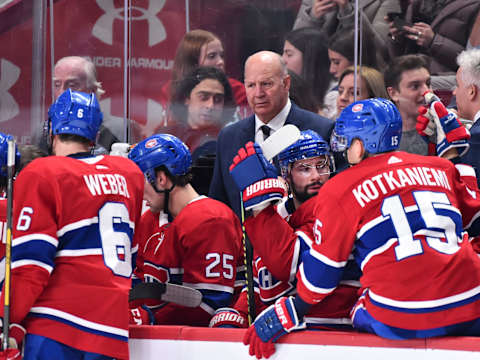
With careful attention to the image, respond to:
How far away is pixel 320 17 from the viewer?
419 cm

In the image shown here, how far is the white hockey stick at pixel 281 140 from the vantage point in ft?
8.52

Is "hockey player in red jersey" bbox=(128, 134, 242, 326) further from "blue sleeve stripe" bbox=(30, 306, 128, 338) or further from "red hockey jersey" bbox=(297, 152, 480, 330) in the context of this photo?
"red hockey jersey" bbox=(297, 152, 480, 330)

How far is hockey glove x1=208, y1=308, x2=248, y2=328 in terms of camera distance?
9.19 ft

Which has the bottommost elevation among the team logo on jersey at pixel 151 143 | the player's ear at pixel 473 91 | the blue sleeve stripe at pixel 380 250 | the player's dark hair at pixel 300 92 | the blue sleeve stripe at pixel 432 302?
the blue sleeve stripe at pixel 432 302

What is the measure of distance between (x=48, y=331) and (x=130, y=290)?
1.39 feet

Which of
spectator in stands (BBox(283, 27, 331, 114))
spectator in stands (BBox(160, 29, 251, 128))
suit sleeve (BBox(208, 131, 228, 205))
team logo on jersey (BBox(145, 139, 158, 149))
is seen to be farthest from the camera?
spectator in stands (BBox(160, 29, 251, 128))

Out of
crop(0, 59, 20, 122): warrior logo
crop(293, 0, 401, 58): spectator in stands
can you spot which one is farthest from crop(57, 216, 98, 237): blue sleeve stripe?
crop(0, 59, 20, 122): warrior logo

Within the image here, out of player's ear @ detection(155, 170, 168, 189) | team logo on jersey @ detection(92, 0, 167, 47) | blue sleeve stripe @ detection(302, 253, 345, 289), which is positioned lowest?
blue sleeve stripe @ detection(302, 253, 345, 289)

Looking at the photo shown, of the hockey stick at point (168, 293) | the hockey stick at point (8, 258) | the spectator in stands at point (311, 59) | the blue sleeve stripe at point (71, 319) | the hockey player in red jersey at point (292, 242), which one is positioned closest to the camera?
the hockey stick at point (8, 258)

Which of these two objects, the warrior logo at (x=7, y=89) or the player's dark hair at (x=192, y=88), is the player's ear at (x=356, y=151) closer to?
the player's dark hair at (x=192, y=88)

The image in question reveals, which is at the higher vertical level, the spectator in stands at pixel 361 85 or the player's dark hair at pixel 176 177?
the spectator in stands at pixel 361 85

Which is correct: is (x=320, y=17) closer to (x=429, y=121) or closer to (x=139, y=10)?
(x=139, y=10)

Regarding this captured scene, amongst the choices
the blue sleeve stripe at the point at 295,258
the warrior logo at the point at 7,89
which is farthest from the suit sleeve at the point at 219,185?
the warrior logo at the point at 7,89

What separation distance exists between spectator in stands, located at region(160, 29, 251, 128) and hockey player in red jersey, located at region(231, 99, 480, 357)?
6.58ft
